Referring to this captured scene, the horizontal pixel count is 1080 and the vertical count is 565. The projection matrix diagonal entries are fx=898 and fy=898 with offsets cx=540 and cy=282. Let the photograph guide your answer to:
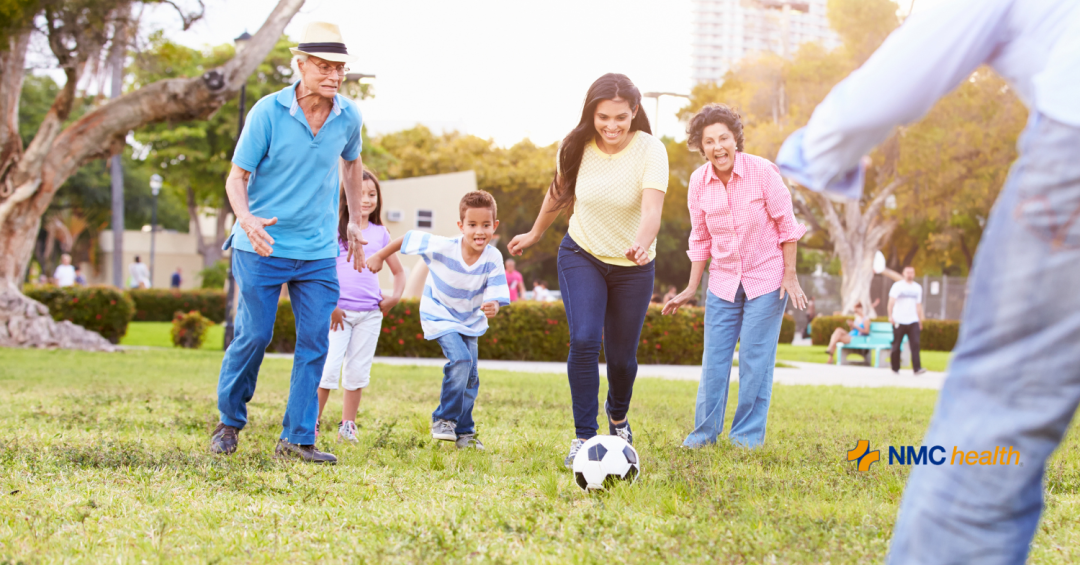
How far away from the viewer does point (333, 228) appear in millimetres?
4715

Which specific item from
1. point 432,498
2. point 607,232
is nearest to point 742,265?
point 607,232

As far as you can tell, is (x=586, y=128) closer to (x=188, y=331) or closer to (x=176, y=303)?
(x=188, y=331)

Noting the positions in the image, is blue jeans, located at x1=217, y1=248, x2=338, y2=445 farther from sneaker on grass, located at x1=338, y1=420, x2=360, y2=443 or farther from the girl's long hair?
the girl's long hair

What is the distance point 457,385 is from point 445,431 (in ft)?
0.86

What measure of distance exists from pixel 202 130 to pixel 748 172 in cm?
2599

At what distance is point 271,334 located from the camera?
4.52 m

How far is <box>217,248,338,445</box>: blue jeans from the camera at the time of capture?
447 centimetres

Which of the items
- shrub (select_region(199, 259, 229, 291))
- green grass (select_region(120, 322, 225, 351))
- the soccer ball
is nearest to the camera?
the soccer ball

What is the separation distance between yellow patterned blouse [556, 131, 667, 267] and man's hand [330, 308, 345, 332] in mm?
1748

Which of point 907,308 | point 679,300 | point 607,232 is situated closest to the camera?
point 607,232

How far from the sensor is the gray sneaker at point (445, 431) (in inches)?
195

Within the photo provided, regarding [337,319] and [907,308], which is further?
[907,308]

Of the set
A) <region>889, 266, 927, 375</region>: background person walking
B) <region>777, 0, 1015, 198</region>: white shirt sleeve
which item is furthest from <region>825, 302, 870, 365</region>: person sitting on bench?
<region>777, 0, 1015, 198</region>: white shirt sleeve

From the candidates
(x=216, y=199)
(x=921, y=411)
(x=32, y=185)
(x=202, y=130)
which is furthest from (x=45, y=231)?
(x=921, y=411)
